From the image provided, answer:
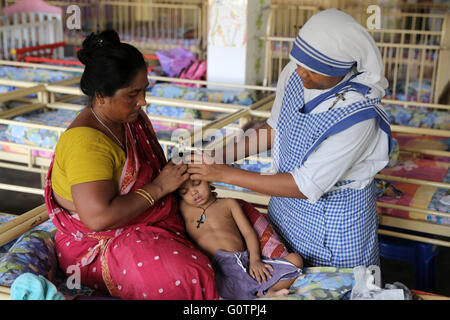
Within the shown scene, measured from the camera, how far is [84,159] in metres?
1.79

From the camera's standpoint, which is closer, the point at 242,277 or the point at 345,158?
the point at 345,158

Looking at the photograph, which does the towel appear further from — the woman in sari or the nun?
the nun

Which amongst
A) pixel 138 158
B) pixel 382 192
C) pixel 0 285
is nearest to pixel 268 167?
pixel 382 192

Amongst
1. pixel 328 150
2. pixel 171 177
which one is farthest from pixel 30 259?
pixel 328 150

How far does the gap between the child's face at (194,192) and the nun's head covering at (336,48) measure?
64 centimetres

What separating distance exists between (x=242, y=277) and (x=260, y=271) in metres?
0.07

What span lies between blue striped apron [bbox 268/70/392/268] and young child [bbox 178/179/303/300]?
0.39 ft

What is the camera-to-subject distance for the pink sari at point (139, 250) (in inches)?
71.4

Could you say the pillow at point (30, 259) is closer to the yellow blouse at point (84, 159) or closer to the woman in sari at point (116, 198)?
the woman in sari at point (116, 198)

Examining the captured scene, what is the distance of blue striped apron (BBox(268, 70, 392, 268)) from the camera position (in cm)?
194

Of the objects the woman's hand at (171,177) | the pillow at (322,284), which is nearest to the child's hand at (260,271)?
the pillow at (322,284)

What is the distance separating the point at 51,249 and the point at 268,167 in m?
1.96

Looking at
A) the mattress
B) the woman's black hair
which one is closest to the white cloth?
the woman's black hair
